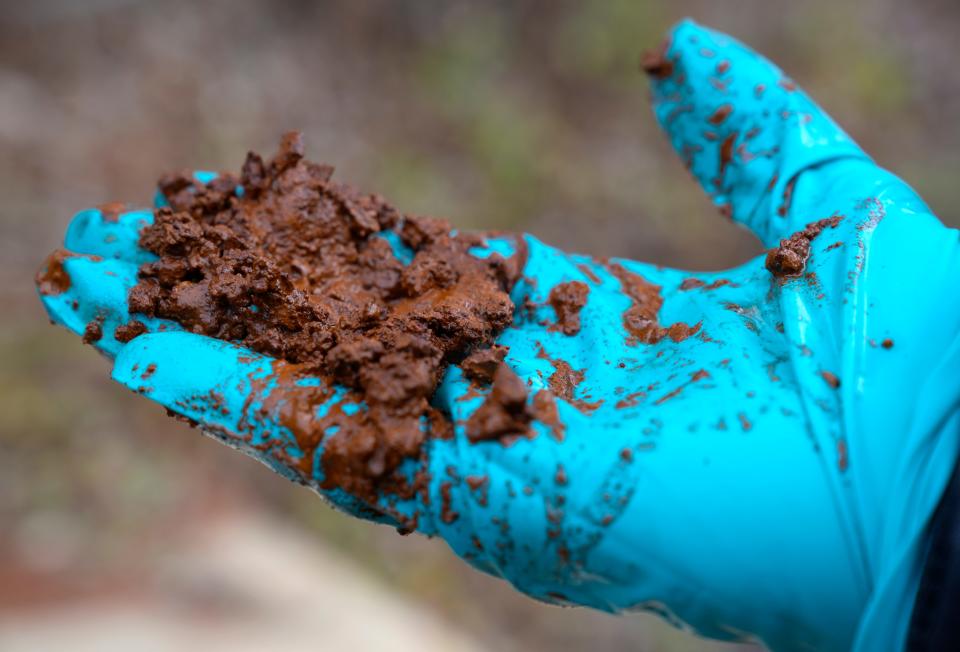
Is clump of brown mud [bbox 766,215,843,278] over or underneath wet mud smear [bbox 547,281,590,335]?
over

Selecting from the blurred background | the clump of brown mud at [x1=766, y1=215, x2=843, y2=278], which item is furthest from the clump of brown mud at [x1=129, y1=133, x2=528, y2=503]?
the blurred background

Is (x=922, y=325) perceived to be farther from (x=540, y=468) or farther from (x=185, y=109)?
(x=185, y=109)

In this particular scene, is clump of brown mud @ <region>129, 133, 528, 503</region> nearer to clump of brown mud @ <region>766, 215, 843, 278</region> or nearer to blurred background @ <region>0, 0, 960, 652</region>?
clump of brown mud @ <region>766, 215, 843, 278</region>

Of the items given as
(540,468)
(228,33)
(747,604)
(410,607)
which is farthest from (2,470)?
(747,604)

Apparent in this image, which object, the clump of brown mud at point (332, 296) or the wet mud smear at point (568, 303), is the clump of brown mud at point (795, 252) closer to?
the wet mud smear at point (568, 303)

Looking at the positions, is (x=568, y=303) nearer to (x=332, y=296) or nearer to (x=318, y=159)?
(x=332, y=296)

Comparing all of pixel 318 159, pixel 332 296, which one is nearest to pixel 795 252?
pixel 332 296
